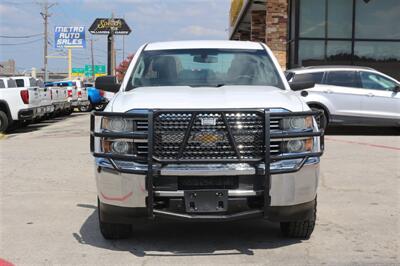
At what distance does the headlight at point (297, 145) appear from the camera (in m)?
4.94

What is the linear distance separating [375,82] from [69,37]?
225 feet

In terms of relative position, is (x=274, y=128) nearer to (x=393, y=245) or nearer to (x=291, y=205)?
(x=291, y=205)

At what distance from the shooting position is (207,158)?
4.82 meters

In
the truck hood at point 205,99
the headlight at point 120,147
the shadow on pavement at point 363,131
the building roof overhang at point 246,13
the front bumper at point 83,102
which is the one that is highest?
the building roof overhang at point 246,13

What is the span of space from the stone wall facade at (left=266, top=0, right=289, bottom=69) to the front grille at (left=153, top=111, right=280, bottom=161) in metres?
16.7

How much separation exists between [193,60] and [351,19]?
15303 mm

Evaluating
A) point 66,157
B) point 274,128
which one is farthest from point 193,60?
point 66,157

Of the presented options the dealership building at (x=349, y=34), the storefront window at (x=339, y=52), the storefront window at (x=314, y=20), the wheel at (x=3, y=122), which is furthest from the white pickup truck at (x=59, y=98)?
the storefront window at (x=339, y=52)

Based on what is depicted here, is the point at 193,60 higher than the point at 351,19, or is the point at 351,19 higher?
the point at 351,19

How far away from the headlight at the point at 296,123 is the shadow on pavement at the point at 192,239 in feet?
3.75

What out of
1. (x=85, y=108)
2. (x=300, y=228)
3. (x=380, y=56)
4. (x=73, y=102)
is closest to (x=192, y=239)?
(x=300, y=228)

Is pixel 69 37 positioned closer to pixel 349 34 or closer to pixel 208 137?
pixel 349 34

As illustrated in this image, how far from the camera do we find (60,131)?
17.7 metres

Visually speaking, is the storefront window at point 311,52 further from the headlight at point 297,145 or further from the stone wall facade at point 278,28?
the headlight at point 297,145
